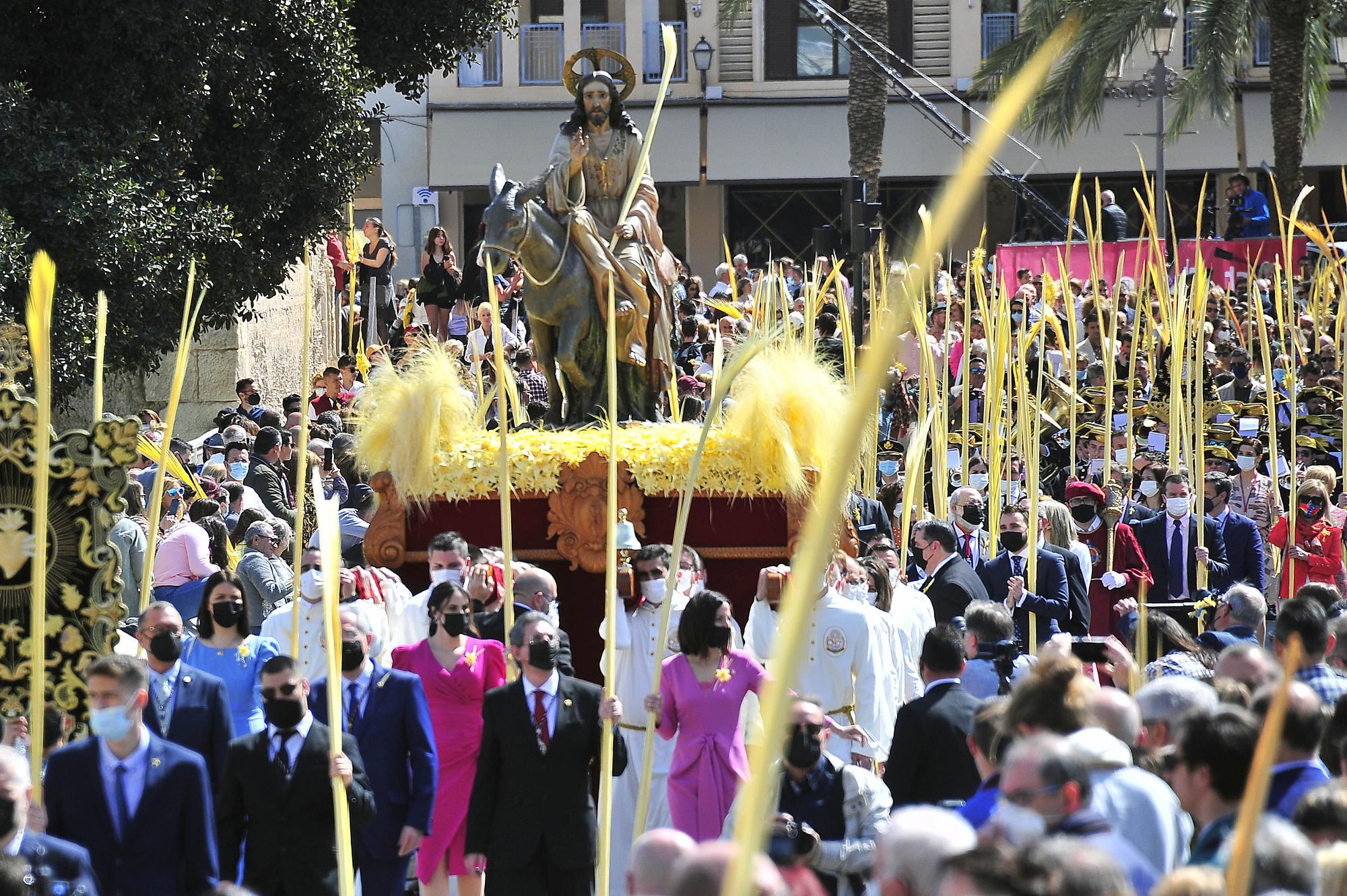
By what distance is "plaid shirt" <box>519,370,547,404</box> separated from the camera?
15.4 m

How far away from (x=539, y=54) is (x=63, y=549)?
95.6 ft

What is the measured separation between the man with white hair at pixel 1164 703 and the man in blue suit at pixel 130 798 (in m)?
2.74

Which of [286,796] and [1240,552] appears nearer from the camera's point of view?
[286,796]

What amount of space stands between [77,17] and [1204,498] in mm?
7943

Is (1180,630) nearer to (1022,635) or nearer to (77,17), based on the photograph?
(1022,635)

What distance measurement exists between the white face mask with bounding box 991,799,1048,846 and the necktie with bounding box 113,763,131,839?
9.20 feet

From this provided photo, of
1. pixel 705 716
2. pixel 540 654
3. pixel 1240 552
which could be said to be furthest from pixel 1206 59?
pixel 540 654

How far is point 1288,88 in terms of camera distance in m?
23.8

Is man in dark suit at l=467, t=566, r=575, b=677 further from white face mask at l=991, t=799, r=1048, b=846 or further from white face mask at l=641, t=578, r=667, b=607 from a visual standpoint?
white face mask at l=991, t=799, r=1048, b=846

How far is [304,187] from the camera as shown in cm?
1563

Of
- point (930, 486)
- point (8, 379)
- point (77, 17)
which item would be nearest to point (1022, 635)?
point (930, 486)

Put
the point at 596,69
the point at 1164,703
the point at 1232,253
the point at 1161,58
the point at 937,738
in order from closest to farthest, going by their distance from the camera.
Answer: the point at 1164,703 < the point at 937,738 < the point at 596,69 < the point at 1232,253 < the point at 1161,58

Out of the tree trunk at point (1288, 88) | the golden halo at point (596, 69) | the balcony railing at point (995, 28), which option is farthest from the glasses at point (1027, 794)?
the balcony railing at point (995, 28)

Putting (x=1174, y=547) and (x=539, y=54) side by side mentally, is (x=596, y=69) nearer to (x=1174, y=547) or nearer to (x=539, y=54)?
(x=1174, y=547)
